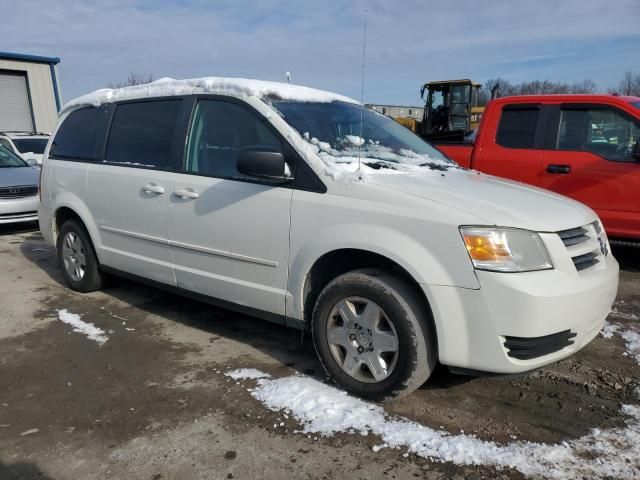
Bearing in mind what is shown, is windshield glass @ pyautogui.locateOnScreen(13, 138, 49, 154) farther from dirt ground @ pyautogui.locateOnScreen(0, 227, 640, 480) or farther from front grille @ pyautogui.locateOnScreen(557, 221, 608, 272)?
front grille @ pyautogui.locateOnScreen(557, 221, 608, 272)

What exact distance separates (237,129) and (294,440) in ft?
6.57

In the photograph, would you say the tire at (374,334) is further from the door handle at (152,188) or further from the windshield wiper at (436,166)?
the door handle at (152,188)

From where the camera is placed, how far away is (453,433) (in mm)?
2641

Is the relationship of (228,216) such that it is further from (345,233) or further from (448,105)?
(448,105)

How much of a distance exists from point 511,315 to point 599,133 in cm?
381

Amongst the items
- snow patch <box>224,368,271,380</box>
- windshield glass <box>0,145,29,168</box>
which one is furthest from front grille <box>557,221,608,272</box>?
windshield glass <box>0,145,29,168</box>

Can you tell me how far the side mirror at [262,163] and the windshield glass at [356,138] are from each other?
27 cm

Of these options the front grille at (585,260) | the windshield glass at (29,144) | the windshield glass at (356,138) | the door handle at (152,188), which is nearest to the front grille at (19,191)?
the windshield glass at (29,144)

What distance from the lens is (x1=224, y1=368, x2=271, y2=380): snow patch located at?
3258mm

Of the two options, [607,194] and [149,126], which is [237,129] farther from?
[607,194]

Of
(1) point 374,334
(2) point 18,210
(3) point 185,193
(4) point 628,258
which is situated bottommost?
(4) point 628,258

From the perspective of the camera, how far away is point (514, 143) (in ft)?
18.8

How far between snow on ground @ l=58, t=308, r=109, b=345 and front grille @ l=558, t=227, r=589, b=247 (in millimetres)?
3214

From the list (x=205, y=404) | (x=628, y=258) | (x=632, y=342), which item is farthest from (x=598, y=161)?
(x=205, y=404)
